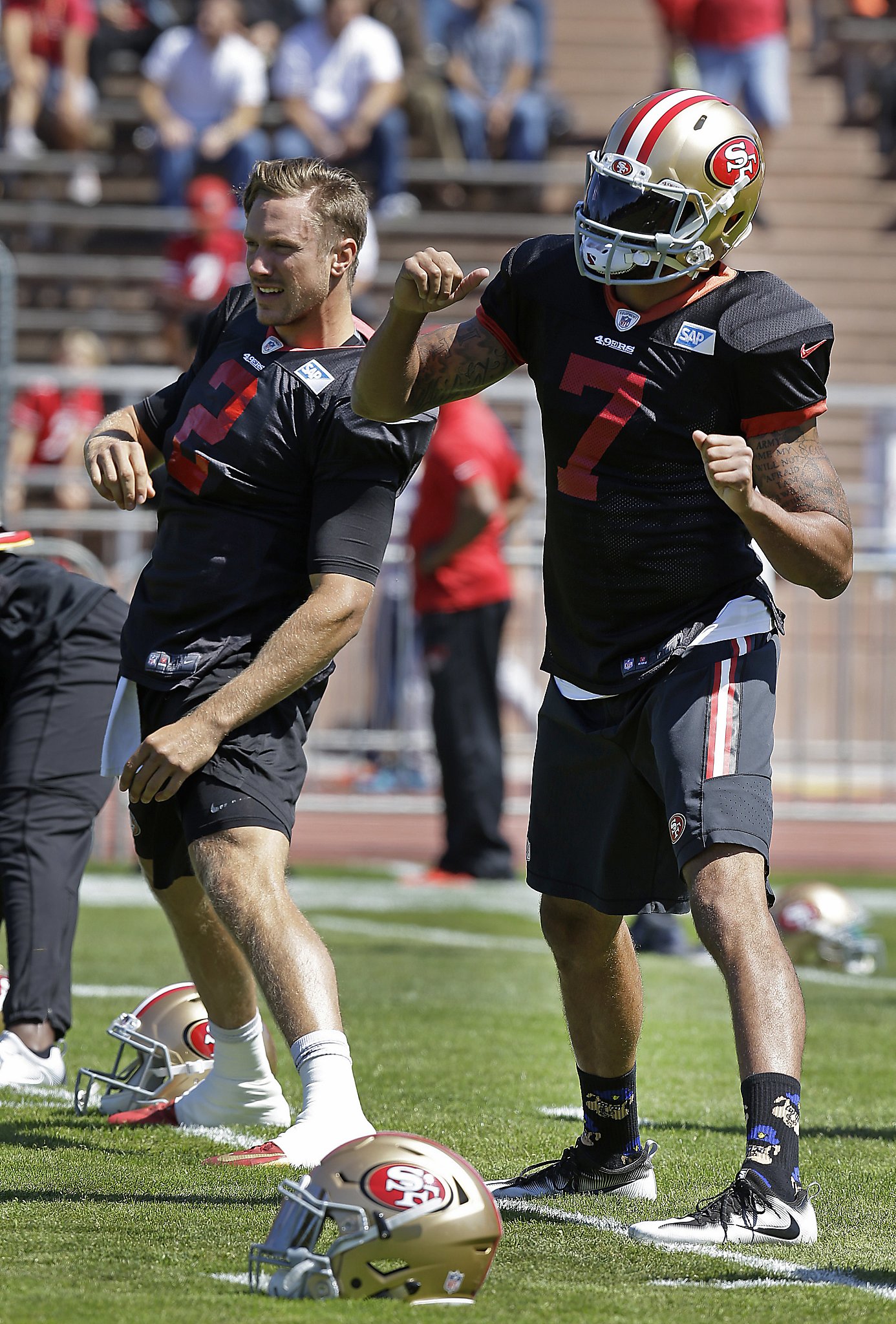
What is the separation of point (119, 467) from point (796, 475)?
1.51 meters

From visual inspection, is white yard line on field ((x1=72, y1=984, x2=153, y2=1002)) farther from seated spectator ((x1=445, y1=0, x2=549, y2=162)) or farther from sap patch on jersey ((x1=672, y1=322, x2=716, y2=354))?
seated spectator ((x1=445, y1=0, x2=549, y2=162))

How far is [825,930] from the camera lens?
26.2 ft

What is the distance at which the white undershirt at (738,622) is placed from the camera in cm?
376

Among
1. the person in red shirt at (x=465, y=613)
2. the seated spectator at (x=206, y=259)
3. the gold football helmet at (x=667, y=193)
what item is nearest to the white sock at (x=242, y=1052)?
the gold football helmet at (x=667, y=193)

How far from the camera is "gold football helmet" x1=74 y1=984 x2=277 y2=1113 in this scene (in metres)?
4.81

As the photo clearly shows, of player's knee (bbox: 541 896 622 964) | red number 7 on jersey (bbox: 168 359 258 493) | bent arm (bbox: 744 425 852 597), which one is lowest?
player's knee (bbox: 541 896 622 964)

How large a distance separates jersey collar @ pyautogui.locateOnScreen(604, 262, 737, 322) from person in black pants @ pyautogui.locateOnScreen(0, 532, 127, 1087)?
224 cm

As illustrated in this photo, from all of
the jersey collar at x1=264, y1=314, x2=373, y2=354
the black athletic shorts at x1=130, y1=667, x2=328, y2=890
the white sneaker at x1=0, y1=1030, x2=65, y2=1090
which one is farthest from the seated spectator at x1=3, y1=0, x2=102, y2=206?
the black athletic shorts at x1=130, y1=667, x2=328, y2=890

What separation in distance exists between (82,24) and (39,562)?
43.1 ft

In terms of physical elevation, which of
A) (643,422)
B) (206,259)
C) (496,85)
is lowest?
(643,422)

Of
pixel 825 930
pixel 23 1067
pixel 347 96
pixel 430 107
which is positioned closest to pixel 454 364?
pixel 23 1067

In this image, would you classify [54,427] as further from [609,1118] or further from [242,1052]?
[609,1118]

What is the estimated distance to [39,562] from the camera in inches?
225

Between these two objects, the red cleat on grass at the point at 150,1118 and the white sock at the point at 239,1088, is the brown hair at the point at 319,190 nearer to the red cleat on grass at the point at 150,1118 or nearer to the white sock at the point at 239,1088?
the white sock at the point at 239,1088
